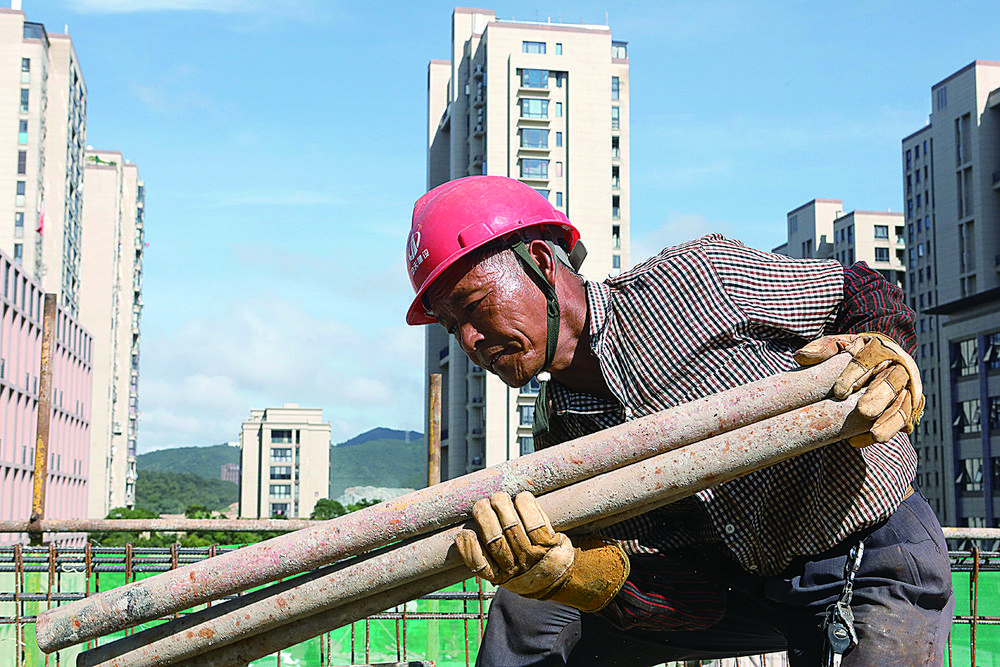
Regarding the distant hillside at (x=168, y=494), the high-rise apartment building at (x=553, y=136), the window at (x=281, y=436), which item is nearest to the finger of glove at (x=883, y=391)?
the high-rise apartment building at (x=553, y=136)

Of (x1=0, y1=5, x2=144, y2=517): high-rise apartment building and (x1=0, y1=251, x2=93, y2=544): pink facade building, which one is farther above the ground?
(x1=0, y1=5, x2=144, y2=517): high-rise apartment building

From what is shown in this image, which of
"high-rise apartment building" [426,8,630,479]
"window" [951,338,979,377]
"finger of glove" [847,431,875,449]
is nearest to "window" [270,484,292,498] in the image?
"high-rise apartment building" [426,8,630,479]

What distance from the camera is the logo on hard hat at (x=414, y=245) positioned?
3123 mm

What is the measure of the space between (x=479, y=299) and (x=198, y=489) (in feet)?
654

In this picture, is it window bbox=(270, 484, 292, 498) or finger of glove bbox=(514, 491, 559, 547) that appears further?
window bbox=(270, 484, 292, 498)

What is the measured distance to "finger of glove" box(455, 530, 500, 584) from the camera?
2461 millimetres

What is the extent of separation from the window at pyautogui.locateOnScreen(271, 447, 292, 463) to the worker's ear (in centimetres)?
12410

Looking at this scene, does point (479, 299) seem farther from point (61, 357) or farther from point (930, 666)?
point (61, 357)

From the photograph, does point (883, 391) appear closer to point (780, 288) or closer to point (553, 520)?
point (780, 288)

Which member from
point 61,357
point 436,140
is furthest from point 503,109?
point 61,357

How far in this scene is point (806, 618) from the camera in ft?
9.31

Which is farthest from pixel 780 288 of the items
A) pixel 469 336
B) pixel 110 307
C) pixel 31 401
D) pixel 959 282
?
pixel 110 307

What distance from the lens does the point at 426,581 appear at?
271 centimetres

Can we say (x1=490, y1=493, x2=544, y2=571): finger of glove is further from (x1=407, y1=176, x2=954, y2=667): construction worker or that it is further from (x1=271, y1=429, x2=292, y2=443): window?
(x1=271, y1=429, x2=292, y2=443): window
